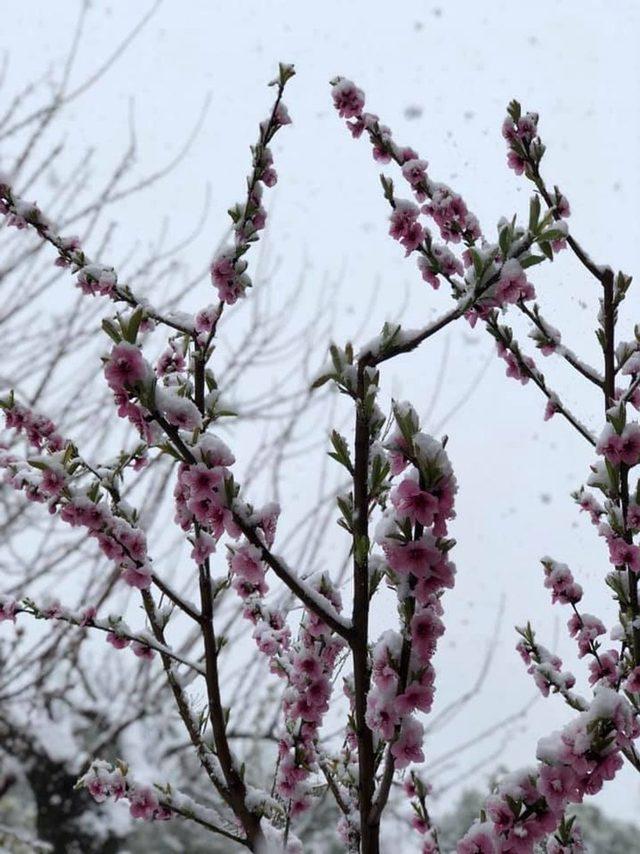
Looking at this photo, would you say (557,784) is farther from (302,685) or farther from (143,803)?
(143,803)

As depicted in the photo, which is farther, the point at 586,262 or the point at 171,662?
the point at 586,262

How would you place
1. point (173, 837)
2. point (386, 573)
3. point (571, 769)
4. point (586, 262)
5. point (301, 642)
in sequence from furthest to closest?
1. point (173, 837)
2. point (586, 262)
3. point (301, 642)
4. point (386, 573)
5. point (571, 769)

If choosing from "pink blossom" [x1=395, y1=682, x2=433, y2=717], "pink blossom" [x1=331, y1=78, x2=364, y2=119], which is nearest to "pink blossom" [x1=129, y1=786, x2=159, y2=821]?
"pink blossom" [x1=395, y1=682, x2=433, y2=717]

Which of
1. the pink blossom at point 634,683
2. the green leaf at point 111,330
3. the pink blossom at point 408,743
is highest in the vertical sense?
the green leaf at point 111,330

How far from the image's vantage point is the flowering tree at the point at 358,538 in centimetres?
92

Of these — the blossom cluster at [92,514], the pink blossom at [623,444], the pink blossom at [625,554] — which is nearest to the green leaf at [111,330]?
the blossom cluster at [92,514]

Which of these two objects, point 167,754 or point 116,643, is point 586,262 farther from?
point 167,754

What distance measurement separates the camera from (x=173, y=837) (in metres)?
6.29

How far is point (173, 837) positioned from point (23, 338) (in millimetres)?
4513

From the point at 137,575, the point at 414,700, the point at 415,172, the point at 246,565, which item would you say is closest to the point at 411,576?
the point at 414,700

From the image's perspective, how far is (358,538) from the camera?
987 millimetres

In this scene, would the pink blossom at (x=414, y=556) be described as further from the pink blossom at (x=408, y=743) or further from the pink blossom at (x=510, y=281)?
the pink blossom at (x=510, y=281)

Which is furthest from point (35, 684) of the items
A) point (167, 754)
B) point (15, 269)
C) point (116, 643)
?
point (116, 643)

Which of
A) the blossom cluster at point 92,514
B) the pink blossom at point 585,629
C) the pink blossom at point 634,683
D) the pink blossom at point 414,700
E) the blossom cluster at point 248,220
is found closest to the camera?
the pink blossom at point 414,700
